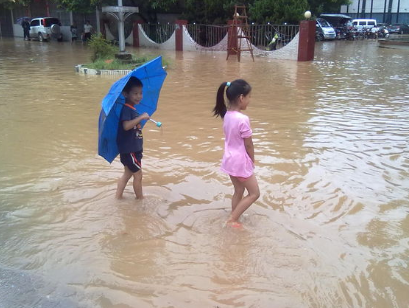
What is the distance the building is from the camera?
4381cm

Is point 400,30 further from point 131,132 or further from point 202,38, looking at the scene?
point 131,132

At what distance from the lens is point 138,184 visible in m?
4.03

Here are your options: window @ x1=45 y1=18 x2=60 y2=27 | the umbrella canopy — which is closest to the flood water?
window @ x1=45 y1=18 x2=60 y2=27

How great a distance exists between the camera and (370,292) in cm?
283

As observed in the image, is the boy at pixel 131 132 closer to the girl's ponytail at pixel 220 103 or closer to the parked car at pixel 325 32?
the girl's ponytail at pixel 220 103

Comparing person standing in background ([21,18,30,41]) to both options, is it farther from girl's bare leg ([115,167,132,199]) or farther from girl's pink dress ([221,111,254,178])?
girl's pink dress ([221,111,254,178])

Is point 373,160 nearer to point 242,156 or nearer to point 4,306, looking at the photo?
point 242,156

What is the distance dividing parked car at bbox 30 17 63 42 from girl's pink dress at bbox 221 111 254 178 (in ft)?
97.9

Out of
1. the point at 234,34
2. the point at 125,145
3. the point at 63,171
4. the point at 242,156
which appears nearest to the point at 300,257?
the point at 242,156

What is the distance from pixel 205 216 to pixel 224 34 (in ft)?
61.9

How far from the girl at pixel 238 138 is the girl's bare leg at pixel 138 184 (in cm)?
95

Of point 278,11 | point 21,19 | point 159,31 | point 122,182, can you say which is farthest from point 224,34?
point 21,19

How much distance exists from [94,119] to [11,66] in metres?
9.29

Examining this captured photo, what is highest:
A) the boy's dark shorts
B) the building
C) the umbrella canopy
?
the building
